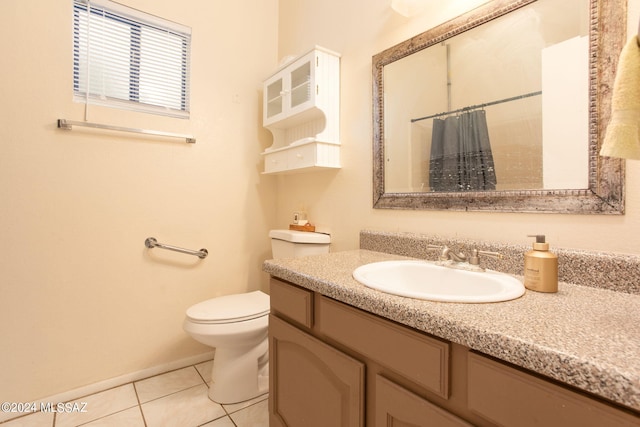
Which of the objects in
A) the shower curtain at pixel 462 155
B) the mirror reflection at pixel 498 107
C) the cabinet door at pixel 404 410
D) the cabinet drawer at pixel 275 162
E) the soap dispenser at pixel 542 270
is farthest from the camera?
the cabinet drawer at pixel 275 162

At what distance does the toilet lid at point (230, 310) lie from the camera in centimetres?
143

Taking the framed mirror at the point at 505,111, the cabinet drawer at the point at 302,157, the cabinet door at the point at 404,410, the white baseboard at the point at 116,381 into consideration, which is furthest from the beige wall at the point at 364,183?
the white baseboard at the point at 116,381

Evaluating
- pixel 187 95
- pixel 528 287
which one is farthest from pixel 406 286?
pixel 187 95

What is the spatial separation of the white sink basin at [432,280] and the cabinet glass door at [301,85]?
100cm

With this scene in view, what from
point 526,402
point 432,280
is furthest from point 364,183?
point 526,402

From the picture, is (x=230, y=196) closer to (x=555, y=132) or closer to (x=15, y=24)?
(x=15, y=24)

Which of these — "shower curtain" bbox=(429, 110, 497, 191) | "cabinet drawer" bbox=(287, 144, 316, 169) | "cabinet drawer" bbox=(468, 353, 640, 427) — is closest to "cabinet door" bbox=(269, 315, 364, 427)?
"cabinet drawer" bbox=(468, 353, 640, 427)

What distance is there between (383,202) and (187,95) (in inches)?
54.1

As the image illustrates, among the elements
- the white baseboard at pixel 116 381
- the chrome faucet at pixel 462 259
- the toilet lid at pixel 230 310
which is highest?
the chrome faucet at pixel 462 259

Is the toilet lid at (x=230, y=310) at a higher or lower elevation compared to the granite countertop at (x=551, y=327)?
lower

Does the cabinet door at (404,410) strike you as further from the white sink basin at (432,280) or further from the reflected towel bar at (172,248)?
the reflected towel bar at (172,248)

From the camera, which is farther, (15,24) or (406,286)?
(15,24)

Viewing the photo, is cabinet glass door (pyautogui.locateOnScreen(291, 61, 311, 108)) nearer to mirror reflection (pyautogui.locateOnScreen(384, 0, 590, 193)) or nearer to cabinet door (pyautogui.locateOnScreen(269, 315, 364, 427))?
mirror reflection (pyautogui.locateOnScreen(384, 0, 590, 193))

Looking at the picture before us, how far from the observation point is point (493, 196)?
1.01 metres
